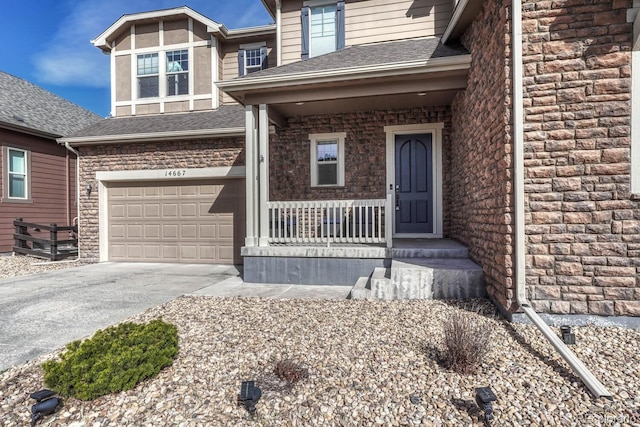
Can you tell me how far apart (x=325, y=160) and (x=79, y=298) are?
16.4 ft

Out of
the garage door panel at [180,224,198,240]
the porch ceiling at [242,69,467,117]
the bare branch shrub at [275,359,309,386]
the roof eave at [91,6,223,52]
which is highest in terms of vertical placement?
the roof eave at [91,6,223,52]

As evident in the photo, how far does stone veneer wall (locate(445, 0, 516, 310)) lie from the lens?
365 centimetres

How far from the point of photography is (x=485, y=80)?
4.32m

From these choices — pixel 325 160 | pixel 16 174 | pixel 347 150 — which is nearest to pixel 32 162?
pixel 16 174

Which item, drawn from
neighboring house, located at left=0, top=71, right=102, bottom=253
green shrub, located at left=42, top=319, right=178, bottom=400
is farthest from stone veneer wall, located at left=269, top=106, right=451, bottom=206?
neighboring house, located at left=0, top=71, right=102, bottom=253

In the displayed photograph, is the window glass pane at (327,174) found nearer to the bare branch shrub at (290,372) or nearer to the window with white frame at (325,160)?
A: the window with white frame at (325,160)

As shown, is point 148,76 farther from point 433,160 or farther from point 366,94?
point 433,160

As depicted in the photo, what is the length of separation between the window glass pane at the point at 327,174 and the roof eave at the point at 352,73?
7.23 ft

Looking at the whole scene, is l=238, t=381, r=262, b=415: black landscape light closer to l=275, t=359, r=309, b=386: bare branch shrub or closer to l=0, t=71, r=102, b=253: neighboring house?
l=275, t=359, r=309, b=386: bare branch shrub

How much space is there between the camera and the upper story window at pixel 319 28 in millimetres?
7641

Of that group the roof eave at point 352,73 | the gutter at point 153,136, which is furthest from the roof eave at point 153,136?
the roof eave at point 352,73

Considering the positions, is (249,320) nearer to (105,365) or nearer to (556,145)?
(105,365)

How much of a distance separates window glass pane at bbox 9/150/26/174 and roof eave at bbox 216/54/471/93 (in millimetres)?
8185

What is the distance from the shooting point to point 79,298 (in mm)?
4973
